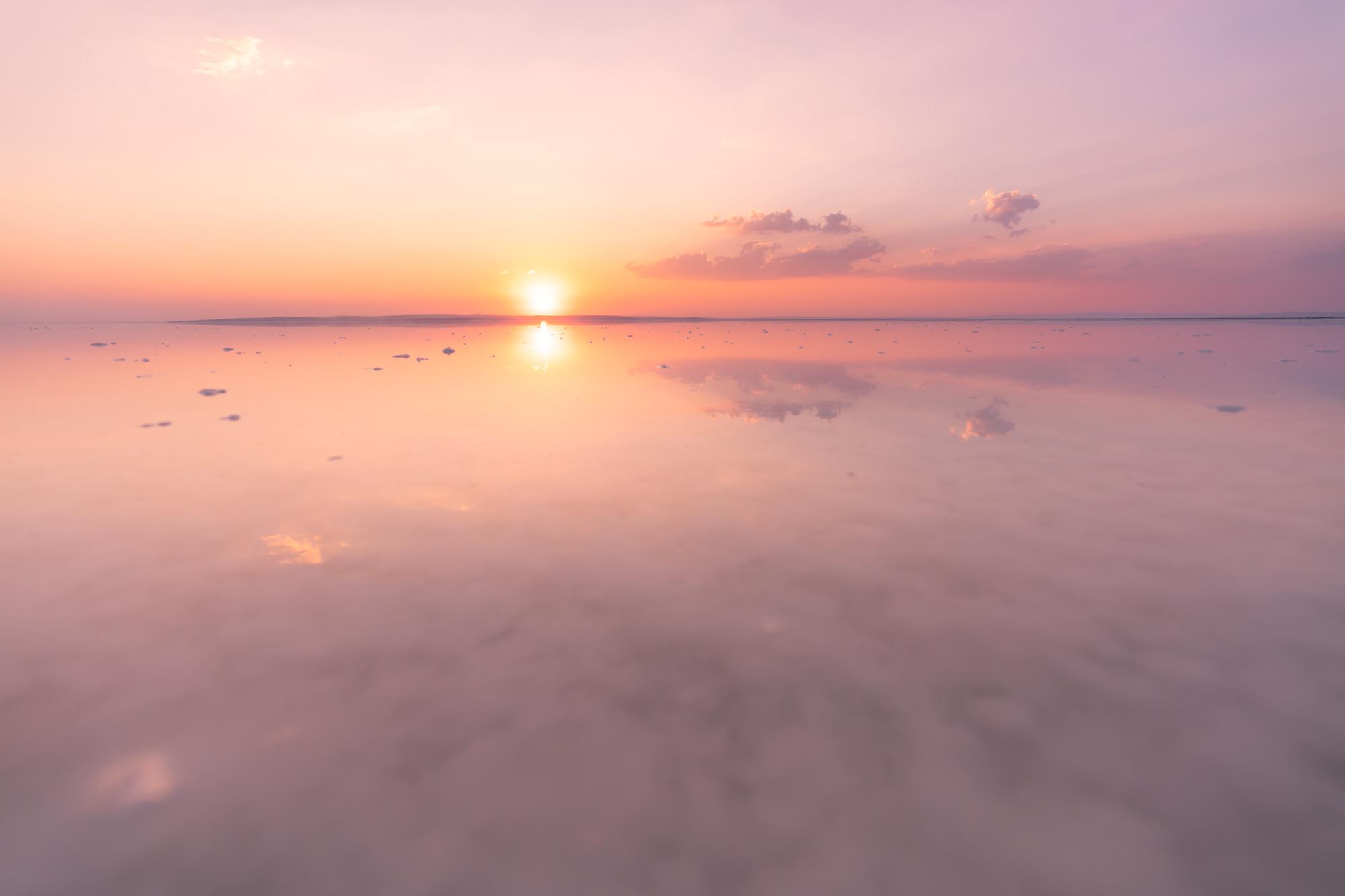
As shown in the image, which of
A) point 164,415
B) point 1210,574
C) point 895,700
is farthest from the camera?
point 164,415

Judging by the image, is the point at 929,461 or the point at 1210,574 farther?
the point at 929,461

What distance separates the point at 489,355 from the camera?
31.9m

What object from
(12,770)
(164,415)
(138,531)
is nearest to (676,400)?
(138,531)

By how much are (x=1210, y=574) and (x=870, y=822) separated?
4491 millimetres

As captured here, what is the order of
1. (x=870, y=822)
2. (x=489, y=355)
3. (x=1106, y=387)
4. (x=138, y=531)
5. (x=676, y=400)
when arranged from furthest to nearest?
(x=489, y=355) < (x=1106, y=387) < (x=676, y=400) < (x=138, y=531) < (x=870, y=822)

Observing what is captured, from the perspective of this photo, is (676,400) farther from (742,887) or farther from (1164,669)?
(742,887)

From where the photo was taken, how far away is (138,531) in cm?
614

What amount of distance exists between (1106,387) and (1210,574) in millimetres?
14124

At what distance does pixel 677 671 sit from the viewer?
12.4 feet

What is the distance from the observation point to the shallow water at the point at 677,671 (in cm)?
255

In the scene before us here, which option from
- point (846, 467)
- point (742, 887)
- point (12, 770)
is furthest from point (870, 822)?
point (846, 467)

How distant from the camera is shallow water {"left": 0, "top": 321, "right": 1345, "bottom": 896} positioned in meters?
2.55

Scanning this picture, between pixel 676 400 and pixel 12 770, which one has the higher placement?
pixel 676 400

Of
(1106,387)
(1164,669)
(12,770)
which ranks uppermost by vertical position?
(1106,387)
